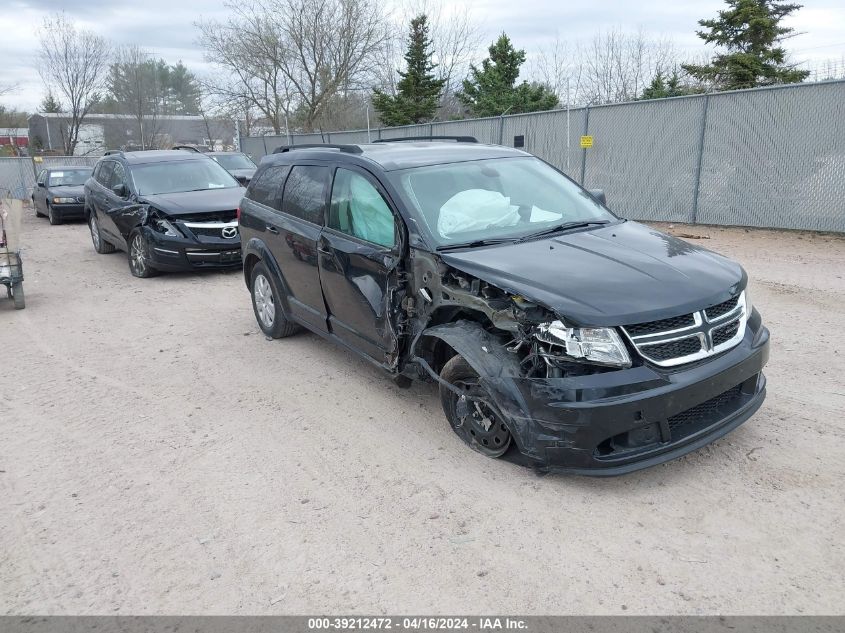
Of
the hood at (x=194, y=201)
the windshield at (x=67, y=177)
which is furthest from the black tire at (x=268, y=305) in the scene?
the windshield at (x=67, y=177)

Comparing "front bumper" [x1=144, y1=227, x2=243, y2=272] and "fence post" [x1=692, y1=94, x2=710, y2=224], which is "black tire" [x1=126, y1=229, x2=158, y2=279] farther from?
"fence post" [x1=692, y1=94, x2=710, y2=224]

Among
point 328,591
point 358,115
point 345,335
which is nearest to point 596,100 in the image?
point 358,115

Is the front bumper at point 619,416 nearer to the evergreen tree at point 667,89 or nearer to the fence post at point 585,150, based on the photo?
the fence post at point 585,150

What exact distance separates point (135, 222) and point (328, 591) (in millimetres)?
8366

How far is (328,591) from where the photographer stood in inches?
113

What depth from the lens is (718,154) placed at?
39.1ft

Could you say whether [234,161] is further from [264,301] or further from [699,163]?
[264,301]

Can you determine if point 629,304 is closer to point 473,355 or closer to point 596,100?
point 473,355

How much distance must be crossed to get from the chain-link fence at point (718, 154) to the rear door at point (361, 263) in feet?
29.7

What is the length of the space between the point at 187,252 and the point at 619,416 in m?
7.71

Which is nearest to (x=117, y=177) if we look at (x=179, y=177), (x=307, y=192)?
(x=179, y=177)

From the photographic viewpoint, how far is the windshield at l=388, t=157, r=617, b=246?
430 centimetres

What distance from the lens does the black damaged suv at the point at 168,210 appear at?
936 cm

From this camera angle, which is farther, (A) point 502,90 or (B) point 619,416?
(A) point 502,90
